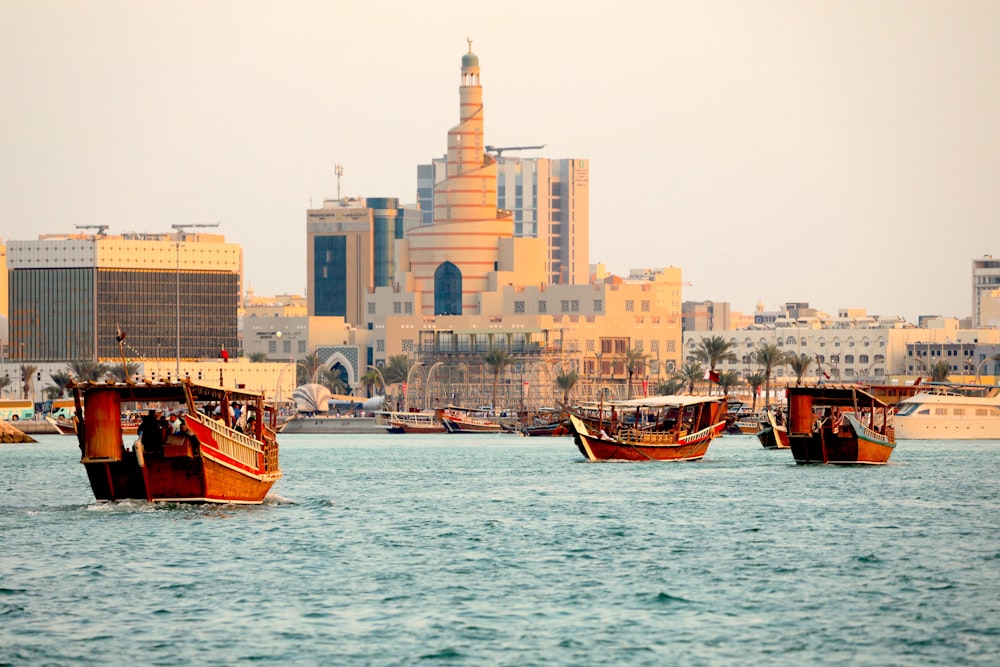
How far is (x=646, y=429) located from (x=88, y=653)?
82534 millimetres

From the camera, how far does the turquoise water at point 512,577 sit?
39656 mm

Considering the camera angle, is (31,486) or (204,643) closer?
(204,643)

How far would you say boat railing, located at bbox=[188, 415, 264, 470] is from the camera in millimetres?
61000

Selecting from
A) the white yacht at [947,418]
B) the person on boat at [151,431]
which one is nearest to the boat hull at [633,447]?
the person on boat at [151,431]

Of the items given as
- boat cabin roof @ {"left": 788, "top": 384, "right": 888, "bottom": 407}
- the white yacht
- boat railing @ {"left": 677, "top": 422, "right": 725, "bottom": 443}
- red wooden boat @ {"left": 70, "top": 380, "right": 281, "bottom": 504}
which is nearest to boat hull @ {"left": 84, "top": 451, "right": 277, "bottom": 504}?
red wooden boat @ {"left": 70, "top": 380, "right": 281, "bottom": 504}

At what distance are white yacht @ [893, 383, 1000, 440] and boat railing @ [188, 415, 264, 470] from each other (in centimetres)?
10473

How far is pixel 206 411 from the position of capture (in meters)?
67.3

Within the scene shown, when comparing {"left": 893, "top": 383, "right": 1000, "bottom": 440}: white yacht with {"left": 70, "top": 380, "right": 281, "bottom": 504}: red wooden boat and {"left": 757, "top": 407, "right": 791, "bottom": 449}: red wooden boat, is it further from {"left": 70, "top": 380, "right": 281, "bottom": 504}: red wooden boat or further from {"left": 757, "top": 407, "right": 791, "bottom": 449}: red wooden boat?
{"left": 70, "top": 380, "right": 281, "bottom": 504}: red wooden boat

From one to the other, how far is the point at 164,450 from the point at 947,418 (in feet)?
374

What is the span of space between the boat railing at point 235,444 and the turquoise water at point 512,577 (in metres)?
1.85

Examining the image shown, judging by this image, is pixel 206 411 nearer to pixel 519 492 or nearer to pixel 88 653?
pixel 519 492

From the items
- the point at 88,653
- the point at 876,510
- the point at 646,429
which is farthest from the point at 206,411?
the point at 646,429

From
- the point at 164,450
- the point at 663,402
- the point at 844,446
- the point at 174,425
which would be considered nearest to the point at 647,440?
the point at 663,402

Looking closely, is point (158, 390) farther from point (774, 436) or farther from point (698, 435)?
point (774, 436)
